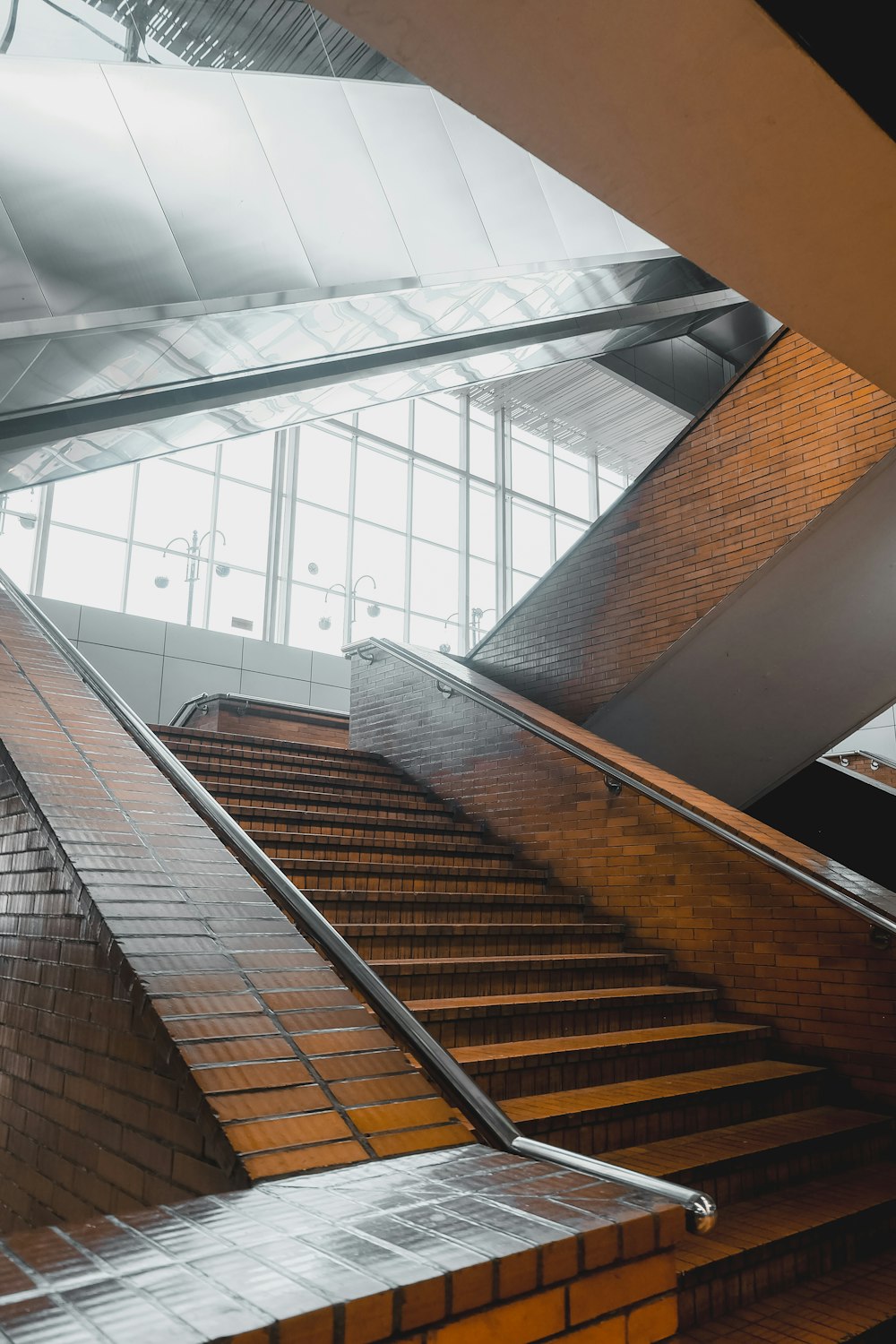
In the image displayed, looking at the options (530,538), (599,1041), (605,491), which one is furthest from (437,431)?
(599,1041)

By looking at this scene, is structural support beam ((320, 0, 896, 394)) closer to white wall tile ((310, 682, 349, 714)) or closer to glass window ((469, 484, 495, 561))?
white wall tile ((310, 682, 349, 714))

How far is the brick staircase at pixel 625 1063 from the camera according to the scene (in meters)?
2.93

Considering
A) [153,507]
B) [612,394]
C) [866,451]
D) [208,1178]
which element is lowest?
[208,1178]

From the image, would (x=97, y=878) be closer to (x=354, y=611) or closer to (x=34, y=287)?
(x=34, y=287)

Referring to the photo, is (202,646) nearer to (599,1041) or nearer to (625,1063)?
(599,1041)

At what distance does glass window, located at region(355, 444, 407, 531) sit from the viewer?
56.5ft

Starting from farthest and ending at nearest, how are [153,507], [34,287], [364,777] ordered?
[153,507] → [364,777] → [34,287]

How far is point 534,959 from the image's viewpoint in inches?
174

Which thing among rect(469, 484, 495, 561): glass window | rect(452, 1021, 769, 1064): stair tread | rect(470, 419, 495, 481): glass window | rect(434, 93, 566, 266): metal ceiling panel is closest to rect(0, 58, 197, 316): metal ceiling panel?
rect(434, 93, 566, 266): metal ceiling panel

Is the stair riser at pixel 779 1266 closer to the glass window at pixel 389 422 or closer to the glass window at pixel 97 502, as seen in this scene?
the glass window at pixel 97 502

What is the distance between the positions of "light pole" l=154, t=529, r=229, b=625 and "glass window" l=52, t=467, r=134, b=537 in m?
0.81

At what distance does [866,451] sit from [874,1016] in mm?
3713

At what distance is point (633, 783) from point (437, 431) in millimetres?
13915

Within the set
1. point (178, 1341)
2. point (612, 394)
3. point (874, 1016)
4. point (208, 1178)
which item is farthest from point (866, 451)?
point (612, 394)
